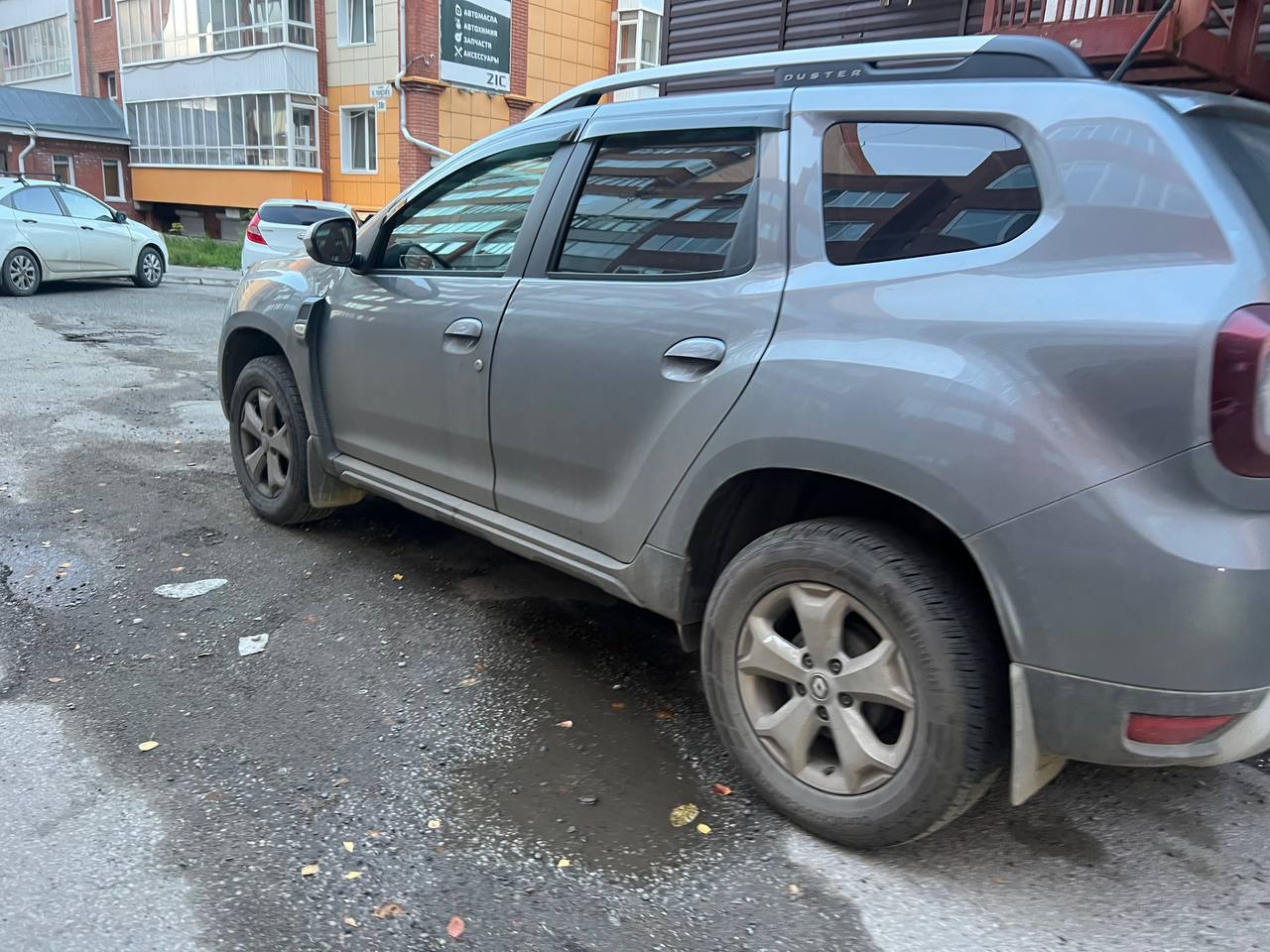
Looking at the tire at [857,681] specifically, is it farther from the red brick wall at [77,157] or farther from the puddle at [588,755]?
the red brick wall at [77,157]

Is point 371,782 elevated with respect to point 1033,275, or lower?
lower

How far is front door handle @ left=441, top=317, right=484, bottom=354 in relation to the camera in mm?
3377

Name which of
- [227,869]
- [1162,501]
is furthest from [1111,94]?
[227,869]

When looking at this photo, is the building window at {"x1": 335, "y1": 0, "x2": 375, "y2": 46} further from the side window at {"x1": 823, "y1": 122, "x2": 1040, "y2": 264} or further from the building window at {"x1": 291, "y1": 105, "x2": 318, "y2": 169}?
the side window at {"x1": 823, "y1": 122, "x2": 1040, "y2": 264}

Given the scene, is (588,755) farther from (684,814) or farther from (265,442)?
(265,442)

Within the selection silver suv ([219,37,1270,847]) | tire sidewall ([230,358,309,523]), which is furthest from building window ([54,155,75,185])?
silver suv ([219,37,1270,847])

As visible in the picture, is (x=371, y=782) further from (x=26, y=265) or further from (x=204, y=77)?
(x=204, y=77)

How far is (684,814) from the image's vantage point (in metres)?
2.69

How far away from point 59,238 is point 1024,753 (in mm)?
15927

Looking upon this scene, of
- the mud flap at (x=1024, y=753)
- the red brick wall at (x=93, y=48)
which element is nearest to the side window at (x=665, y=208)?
the mud flap at (x=1024, y=753)

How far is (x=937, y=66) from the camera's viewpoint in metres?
2.51

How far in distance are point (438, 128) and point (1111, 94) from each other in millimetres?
24355

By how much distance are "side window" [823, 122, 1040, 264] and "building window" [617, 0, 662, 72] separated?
92.8 ft

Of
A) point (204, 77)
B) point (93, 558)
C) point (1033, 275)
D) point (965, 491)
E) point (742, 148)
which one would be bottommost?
point (93, 558)
